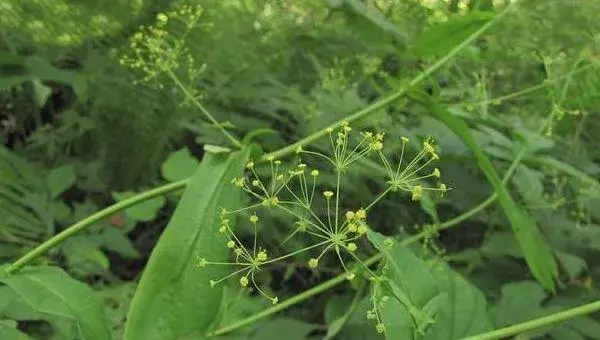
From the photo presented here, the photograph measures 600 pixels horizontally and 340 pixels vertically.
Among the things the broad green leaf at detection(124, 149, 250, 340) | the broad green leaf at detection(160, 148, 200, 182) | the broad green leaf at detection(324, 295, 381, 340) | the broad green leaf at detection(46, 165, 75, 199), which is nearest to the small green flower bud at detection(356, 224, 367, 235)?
the broad green leaf at detection(124, 149, 250, 340)

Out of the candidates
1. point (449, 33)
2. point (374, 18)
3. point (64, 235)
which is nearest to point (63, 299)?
point (64, 235)

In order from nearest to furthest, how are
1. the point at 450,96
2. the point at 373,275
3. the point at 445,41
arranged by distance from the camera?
the point at 373,275 < the point at 445,41 < the point at 450,96

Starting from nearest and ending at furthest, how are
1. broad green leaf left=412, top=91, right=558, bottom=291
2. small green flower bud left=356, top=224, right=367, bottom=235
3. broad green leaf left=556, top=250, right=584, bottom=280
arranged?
small green flower bud left=356, top=224, right=367, bottom=235 → broad green leaf left=412, top=91, right=558, bottom=291 → broad green leaf left=556, top=250, right=584, bottom=280

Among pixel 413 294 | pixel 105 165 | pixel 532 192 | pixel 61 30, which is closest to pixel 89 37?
pixel 61 30

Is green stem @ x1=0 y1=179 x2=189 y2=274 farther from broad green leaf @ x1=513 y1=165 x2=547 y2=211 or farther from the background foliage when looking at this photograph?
broad green leaf @ x1=513 y1=165 x2=547 y2=211

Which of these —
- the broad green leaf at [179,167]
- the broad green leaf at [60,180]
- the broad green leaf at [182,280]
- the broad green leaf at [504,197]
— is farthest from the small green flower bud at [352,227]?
the broad green leaf at [60,180]

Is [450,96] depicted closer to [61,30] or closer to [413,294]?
[61,30]

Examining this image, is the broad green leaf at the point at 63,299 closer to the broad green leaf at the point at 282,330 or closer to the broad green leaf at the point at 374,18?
the broad green leaf at the point at 282,330
